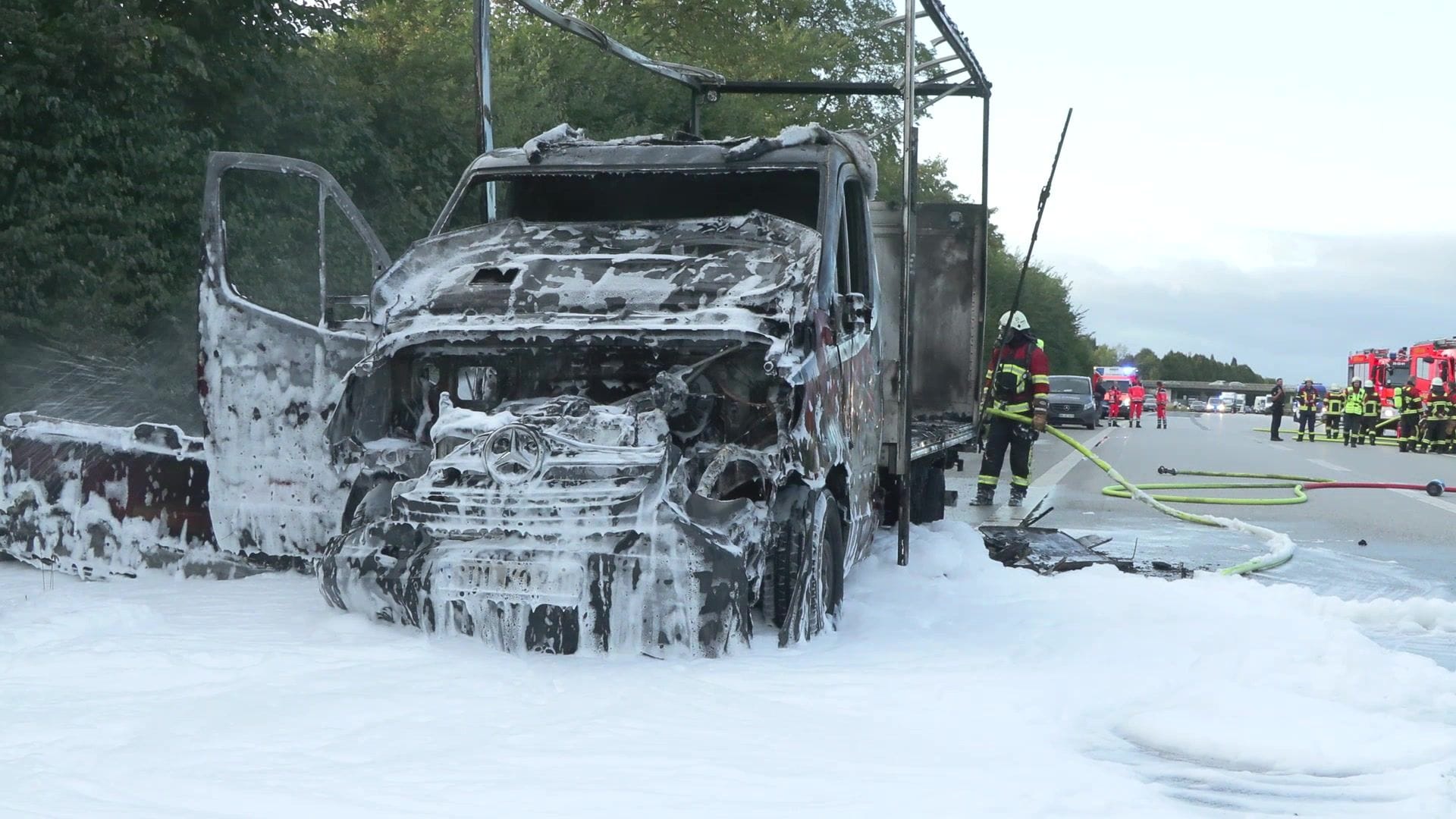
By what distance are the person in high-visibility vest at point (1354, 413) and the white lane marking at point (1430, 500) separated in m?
18.7

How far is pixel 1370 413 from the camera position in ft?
120

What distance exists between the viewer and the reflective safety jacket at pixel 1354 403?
3559 centimetres

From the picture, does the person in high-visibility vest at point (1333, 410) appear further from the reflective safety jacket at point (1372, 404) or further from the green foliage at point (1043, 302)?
the green foliage at point (1043, 302)

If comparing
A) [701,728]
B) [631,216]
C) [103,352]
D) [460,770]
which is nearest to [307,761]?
[460,770]

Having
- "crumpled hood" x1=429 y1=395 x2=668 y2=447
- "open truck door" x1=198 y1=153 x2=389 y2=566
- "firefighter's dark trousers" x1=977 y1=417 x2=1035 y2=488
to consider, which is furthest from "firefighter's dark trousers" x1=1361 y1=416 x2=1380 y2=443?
"crumpled hood" x1=429 y1=395 x2=668 y2=447

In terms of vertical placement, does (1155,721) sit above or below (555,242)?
below

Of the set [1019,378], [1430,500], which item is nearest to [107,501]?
[1019,378]

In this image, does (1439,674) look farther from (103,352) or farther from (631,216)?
(103,352)

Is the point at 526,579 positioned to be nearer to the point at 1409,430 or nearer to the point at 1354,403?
the point at 1409,430

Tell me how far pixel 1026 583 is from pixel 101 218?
32.4 feet

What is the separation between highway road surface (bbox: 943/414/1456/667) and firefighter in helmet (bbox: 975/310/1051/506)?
0.29m

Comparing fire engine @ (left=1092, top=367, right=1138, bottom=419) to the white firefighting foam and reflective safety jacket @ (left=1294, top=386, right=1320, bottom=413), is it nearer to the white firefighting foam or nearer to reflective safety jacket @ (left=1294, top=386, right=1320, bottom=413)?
reflective safety jacket @ (left=1294, top=386, right=1320, bottom=413)

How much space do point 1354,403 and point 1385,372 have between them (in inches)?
234

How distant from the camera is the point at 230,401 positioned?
6.71 m
